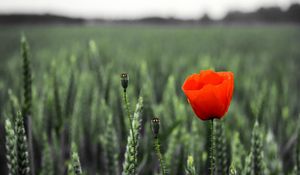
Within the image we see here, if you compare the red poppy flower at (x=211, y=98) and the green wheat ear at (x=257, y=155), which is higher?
the red poppy flower at (x=211, y=98)

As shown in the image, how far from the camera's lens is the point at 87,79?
107 centimetres

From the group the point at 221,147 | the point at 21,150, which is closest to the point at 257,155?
the point at 221,147

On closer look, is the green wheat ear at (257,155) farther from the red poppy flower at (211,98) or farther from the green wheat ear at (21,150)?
the green wheat ear at (21,150)

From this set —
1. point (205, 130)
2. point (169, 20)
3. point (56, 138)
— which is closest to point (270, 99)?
point (205, 130)

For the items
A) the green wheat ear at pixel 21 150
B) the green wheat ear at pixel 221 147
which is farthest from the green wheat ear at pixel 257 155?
the green wheat ear at pixel 21 150

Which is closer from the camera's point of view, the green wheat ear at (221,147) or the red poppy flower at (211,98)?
the red poppy flower at (211,98)

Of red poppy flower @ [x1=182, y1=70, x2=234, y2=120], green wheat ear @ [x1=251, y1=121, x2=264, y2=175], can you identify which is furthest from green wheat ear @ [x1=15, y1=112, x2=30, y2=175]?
green wheat ear @ [x1=251, y1=121, x2=264, y2=175]

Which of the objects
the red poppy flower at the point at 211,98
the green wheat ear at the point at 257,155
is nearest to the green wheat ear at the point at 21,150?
the red poppy flower at the point at 211,98

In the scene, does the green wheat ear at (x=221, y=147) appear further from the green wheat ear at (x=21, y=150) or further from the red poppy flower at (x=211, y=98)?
the green wheat ear at (x=21, y=150)

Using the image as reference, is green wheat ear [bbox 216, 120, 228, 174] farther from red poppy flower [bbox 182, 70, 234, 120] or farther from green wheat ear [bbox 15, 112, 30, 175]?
green wheat ear [bbox 15, 112, 30, 175]

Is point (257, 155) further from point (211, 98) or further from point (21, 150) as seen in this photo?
point (21, 150)

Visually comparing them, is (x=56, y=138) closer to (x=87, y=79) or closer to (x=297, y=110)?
(x=87, y=79)

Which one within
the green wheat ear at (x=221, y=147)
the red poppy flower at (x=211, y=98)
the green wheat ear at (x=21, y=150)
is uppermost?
the red poppy flower at (x=211, y=98)

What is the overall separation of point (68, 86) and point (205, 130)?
12.2 inches
